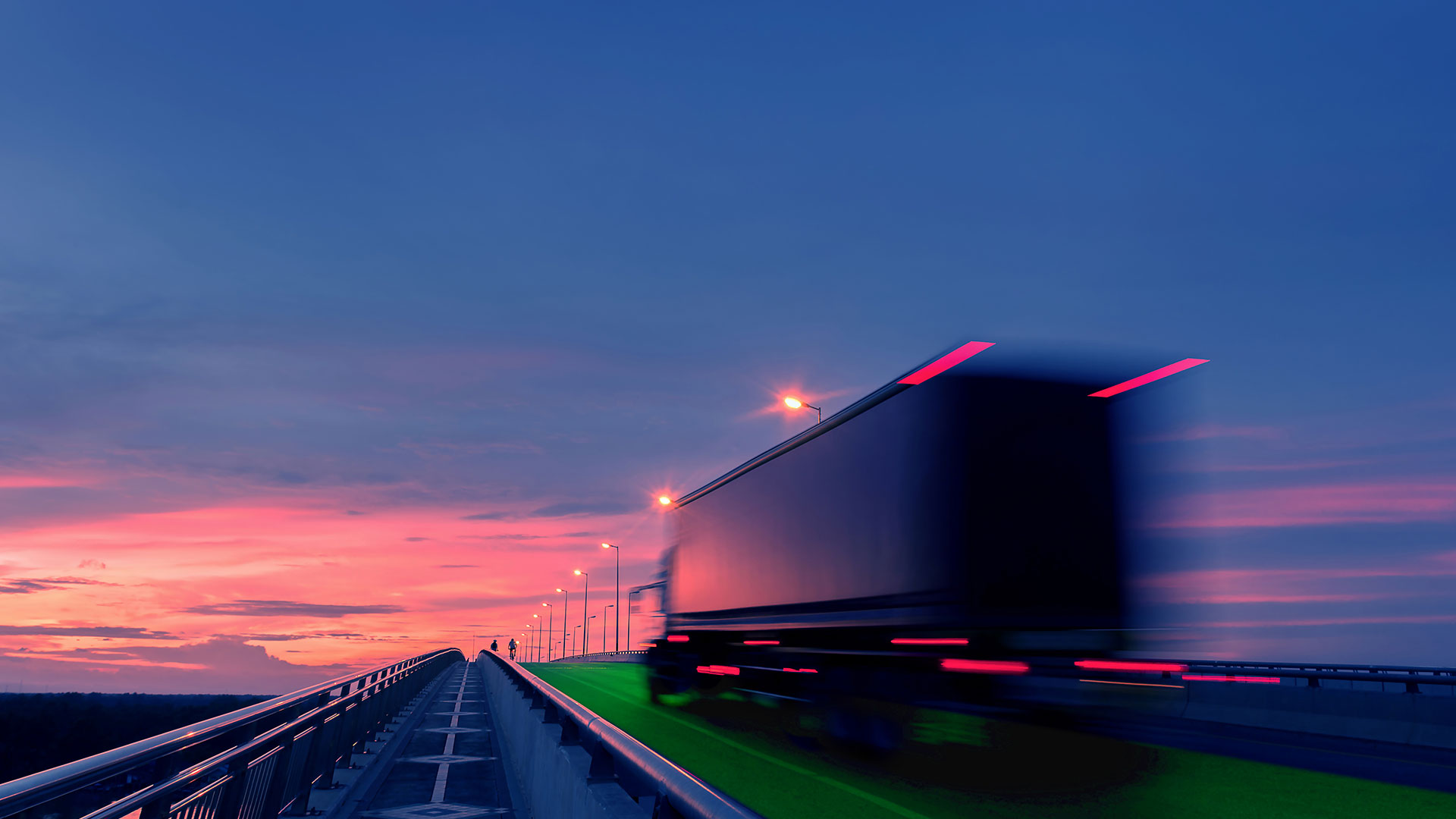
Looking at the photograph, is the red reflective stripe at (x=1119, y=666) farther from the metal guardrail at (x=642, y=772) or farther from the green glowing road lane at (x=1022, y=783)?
the metal guardrail at (x=642, y=772)

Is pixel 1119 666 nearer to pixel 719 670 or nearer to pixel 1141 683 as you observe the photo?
pixel 1141 683

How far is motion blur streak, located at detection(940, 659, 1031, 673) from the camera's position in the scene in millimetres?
11961

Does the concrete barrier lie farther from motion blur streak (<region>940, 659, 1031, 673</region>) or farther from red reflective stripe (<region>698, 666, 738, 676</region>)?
red reflective stripe (<region>698, 666, 738, 676</region>)

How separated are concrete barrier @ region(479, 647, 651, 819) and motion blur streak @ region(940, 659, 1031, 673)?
4.82 meters

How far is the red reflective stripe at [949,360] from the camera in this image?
42.2 feet

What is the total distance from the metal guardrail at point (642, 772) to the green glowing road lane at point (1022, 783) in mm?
2509

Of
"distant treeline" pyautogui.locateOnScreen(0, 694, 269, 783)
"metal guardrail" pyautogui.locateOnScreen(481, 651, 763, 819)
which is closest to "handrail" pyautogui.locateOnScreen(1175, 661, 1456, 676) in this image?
"metal guardrail" pyautogui.locateOnScreen(481, 651, 763, 819)

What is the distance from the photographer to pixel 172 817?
5336 millimetres

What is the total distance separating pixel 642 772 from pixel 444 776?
9.91 metres

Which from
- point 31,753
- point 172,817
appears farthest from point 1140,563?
point 31,753

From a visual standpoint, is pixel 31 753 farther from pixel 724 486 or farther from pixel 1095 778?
pixel 1095 778

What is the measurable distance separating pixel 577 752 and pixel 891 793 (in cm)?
528

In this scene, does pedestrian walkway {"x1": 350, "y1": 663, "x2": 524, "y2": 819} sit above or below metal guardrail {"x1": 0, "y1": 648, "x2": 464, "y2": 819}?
below

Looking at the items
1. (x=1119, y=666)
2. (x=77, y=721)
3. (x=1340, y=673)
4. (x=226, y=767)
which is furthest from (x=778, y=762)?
(x=77, y=721)
